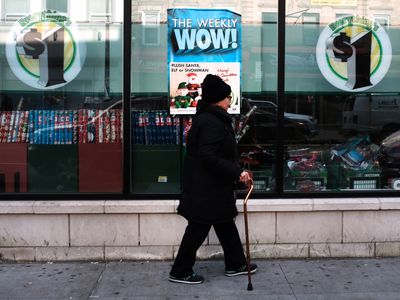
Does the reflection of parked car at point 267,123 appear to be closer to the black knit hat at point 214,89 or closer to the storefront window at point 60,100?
the black knit hat at point 214,89

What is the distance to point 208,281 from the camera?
17.2 feet

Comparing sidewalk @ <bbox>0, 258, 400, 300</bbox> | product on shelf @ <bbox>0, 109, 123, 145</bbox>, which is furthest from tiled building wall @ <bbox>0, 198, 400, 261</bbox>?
product on shelf @ <bbox>0, 109, 123, 145</bbox>

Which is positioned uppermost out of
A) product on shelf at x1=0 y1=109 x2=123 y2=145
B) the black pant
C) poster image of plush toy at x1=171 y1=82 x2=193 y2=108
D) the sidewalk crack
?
poster image of plush toy at x1=171 y1=82 x2=193 y2=108

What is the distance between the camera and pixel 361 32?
6.15m

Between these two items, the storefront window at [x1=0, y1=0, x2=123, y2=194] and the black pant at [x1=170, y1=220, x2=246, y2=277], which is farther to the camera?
the storefront window at [x1=0, y1=0, x2=123, y2=194]

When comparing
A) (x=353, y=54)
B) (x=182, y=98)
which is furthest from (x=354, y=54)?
(x=182, y=98)

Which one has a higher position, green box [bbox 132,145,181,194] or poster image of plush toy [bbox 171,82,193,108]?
poster image of plush toy [bbox 171,82,193,108]

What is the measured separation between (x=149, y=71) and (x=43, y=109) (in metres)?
1.18

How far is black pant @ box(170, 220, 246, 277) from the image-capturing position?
506 centimetres

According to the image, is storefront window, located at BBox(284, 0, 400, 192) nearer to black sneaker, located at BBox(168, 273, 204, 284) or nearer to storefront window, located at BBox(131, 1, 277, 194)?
storefront window, located at BBox(131, 1, 277, 194)

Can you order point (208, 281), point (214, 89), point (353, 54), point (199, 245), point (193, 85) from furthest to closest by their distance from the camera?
point (353, 54) → point (193, 85) → point (208, 281) → point (199, 245) → point (214, 89)

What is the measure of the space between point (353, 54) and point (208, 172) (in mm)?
2309

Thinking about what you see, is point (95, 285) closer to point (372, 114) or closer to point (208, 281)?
point (208, 281)

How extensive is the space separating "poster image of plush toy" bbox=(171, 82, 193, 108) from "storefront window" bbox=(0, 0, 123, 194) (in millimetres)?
577
